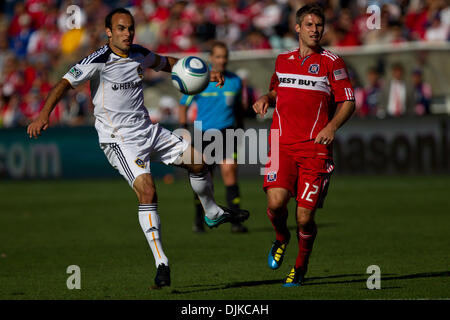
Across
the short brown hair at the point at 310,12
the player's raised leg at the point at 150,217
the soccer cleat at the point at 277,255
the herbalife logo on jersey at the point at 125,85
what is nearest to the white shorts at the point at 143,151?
the player's raised leg at the point at 150,217

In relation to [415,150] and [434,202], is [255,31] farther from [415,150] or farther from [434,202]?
[434,202]

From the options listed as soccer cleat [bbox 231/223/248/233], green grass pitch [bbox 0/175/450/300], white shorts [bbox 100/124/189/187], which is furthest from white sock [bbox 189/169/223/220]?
soccer cleat [bbox 231/223/248/233]

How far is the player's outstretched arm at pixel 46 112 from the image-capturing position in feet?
24.2

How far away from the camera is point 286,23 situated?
22828 millimetres

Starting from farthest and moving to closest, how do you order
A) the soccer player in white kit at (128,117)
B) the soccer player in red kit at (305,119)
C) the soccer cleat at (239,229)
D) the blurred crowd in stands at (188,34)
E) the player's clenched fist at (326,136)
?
the blurred crowd in stands at (188,34) < the soccer cleat at (239,229) < the soccer player in white kit at (128,117) < the soccer player in red kit at (305,119) < the player's clenched fist at (326,136)

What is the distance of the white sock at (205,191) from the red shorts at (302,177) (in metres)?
0.91

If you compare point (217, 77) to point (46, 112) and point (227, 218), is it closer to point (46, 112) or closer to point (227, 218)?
point (227, 218)

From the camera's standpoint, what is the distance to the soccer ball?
8203mm

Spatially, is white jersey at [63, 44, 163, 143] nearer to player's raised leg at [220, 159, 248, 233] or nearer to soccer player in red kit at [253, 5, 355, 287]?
soccer player in red kit at [253, 5, 355, 287]

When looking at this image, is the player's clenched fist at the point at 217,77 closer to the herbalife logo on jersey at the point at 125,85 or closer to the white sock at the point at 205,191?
the herbalife logo on jersey at the point at 125,85

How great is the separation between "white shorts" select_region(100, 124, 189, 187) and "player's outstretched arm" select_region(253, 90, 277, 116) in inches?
39.9

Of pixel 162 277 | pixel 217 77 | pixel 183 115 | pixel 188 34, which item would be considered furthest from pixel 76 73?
pixel 188 34

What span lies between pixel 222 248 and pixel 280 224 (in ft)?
9.41
